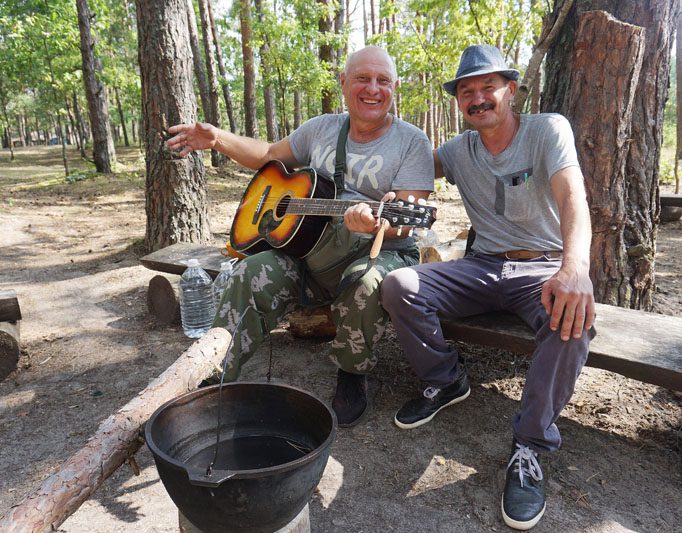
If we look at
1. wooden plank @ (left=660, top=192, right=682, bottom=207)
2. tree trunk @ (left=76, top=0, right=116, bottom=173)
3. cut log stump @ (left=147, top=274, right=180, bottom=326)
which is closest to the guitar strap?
cut log stump @ (left=147, top=274, right=180, bottom=326)

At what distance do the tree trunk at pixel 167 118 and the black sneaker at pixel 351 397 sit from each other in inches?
140

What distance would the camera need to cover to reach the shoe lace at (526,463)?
221cm

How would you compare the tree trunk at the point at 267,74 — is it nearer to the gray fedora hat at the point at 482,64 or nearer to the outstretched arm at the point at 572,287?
the gray fedora hat at the point at 482,64

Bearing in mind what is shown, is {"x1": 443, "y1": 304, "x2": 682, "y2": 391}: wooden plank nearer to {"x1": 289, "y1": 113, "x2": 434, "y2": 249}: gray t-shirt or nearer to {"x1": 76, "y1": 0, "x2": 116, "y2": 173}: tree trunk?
{"x1": 289, "y1": 113, "x2": 434, "y2": 249}: gray t-shirt

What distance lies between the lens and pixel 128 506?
2.21 meters

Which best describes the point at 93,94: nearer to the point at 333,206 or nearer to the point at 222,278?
the point at 222,278

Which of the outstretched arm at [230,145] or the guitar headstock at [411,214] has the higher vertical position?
the outstretched arm at [230,145]

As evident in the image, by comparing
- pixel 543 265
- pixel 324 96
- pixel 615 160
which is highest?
pixel 324 96

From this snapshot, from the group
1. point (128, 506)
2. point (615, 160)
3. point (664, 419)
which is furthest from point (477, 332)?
point (128, 506)

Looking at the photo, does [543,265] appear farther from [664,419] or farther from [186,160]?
[186,160]

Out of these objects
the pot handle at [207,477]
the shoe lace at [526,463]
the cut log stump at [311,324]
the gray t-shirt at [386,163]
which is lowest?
the shoe lace at [526,463]

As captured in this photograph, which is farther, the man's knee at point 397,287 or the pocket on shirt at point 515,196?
the pocket on shirt at point 515,196

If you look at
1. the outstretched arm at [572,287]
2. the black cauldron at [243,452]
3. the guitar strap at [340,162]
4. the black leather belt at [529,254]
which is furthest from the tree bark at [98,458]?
the black leather belt at [529,254]

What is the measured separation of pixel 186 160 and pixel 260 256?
326 centimetres
